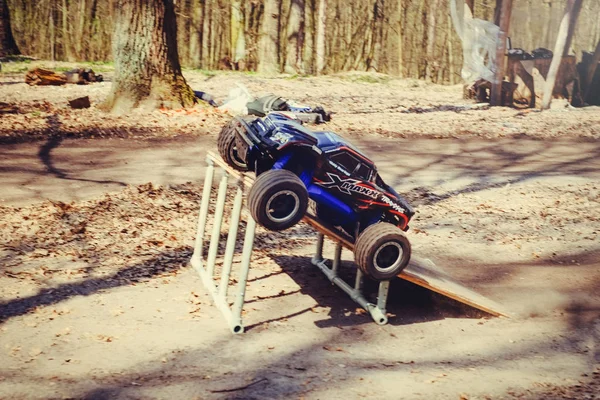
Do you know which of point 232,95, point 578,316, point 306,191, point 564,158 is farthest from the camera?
point 232,95

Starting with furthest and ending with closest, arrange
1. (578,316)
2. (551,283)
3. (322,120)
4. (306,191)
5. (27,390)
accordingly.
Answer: (322,120) → (551,283) → (578,316) → (306,191) → (27,390)

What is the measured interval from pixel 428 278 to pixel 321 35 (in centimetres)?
1643

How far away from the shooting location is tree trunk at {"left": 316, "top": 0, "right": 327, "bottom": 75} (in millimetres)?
20859

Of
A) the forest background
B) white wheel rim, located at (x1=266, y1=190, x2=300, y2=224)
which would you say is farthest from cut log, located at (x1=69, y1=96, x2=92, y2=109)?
white wheel rim, located at (x1=266, y1=190, x2=300, y2=224)

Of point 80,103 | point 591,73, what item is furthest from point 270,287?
point 591,73

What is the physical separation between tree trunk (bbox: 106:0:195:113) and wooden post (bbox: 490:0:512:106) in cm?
768

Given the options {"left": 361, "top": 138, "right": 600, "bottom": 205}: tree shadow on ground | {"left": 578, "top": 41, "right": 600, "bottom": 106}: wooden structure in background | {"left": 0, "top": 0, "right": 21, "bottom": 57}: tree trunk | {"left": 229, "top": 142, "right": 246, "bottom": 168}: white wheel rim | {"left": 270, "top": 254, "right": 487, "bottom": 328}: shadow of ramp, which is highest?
{"left": 0, "top": 0, "right": 21, "bottom": 57}: tree trunk

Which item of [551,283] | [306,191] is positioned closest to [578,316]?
[551,283]

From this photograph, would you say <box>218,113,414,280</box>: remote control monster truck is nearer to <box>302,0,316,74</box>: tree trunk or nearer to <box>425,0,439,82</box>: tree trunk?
<box>302,0,316,74</box>: tree trunk

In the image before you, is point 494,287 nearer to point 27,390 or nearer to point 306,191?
point 306,191

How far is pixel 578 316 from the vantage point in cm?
583

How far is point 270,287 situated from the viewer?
629cm

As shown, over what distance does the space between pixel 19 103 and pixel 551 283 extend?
35.7 ft

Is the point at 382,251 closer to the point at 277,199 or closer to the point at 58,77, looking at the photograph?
the point at 277,199
